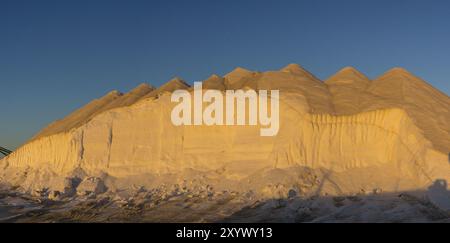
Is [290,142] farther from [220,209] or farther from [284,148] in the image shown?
[220,209]

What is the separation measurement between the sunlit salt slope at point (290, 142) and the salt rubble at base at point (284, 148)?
7 centimetres

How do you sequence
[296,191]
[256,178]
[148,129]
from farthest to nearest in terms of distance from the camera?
[148,129], [256,178], [296,191]

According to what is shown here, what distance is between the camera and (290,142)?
31.0 m

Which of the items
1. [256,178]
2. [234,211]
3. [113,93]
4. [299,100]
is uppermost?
[113,93]

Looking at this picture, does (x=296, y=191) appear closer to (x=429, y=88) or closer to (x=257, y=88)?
(x=257, y=88)

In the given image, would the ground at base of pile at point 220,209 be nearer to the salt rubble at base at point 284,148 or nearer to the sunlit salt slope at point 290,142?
the salt rubble at base at point 284,148

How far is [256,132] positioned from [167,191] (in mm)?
6976

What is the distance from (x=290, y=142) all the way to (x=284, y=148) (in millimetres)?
533

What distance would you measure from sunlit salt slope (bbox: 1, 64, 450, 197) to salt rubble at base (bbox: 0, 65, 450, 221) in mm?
68

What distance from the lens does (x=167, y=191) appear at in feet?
102

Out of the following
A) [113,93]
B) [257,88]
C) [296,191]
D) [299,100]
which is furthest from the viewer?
[113,93]

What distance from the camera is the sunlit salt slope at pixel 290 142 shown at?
1086 inches

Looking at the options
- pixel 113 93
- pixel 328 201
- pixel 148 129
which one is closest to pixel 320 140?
pixel 328 201

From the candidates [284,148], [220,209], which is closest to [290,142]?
[284,148]
